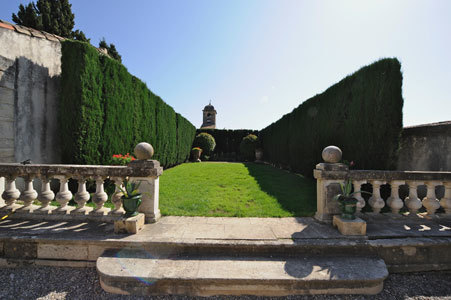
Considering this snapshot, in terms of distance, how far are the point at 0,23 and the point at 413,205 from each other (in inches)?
343

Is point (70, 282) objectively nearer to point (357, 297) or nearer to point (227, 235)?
point (227, 235)

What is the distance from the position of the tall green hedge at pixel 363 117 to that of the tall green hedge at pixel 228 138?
1279 centimetres

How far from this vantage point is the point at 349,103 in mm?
5207

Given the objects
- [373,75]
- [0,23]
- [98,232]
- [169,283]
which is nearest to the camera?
[169,283]

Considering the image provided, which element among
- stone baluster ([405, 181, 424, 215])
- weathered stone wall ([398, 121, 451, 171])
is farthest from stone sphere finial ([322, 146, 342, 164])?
weathered stone wall ([398, 121, 451, 171])

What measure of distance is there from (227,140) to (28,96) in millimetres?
16493

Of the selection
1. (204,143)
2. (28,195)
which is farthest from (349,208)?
(204,143)

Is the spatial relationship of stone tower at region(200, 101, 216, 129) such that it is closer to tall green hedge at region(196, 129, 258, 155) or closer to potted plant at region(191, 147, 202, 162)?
tall green hedge at region(196, 129, 258, 155)

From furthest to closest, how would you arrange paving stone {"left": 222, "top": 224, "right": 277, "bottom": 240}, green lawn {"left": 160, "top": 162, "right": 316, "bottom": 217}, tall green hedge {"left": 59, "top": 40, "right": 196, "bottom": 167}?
tall green hedge {"left": 59, "top": 40, "right": 196, "bottom": 167}
green lawn {"left": 160, "top": 162, "right": 316, "bottom": 217}
paving stone {"left": 222, "top": 224, "right": 277, "bottom": 240}

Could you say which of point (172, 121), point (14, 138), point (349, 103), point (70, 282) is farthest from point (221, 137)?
point (70, 282)

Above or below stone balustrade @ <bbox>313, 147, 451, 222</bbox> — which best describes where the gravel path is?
below

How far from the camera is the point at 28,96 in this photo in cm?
431

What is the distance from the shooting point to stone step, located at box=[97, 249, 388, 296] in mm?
2033

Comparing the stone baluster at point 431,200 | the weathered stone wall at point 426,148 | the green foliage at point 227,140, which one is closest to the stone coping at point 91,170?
the stone baluster at point 431,200
